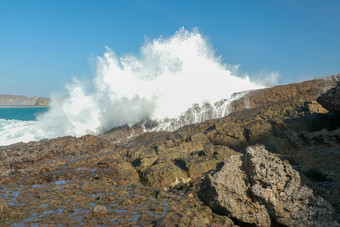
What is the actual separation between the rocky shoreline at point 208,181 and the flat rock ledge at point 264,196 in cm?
2

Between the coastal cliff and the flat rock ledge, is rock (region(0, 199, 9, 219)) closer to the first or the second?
the flat rock ledge

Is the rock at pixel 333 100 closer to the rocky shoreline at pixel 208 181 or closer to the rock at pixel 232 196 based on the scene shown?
the rocky shoreline at pixel 208 181

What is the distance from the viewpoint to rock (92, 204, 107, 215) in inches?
216

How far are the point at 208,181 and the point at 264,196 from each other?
1.08 meters

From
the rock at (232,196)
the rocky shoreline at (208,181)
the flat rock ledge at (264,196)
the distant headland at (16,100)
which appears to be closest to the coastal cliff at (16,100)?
the distant headland at (16,100)

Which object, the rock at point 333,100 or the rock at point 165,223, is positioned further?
the rock at point 333,100

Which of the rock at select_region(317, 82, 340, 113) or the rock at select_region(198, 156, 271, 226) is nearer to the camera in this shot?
the rock at select_region(198, 156, 271, 226)

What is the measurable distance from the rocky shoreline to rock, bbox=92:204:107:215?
0.02m

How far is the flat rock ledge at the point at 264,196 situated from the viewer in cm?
463

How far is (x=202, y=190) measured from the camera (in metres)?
5.83

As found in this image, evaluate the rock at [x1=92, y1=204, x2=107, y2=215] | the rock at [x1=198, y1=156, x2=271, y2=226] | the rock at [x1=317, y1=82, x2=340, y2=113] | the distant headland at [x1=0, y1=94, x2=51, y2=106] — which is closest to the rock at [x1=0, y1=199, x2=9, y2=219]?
the rock at [x1=92, y1=204, x2=107, y2=215]

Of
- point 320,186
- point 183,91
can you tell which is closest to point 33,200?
point 320,186

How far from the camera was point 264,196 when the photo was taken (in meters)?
4.83

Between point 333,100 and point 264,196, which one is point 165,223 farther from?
point 333,100
